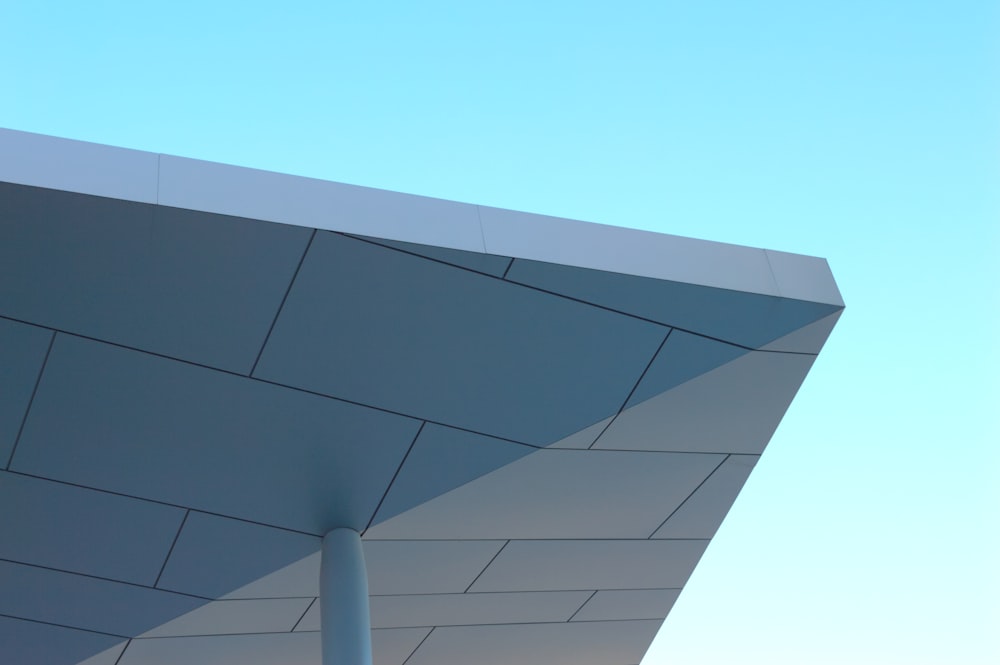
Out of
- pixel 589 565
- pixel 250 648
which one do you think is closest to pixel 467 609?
pixel 589 565

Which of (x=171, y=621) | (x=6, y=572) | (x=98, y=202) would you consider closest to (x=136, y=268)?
(x=98, y=202)

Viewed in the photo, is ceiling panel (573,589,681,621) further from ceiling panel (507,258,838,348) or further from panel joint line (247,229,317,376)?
panel joint line (247,229,317,376)

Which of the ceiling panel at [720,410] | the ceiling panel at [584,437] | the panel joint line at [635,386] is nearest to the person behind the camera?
the panel joint line at [635,386]

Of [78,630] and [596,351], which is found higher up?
[78,630]

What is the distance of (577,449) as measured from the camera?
32.6 ft

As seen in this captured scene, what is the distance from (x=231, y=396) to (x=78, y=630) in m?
4.94

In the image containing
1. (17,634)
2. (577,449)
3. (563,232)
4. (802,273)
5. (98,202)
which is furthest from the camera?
(17,634)

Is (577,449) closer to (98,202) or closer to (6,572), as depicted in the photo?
(98,202)

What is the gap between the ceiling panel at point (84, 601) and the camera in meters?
10.7

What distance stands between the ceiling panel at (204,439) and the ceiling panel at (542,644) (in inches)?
150

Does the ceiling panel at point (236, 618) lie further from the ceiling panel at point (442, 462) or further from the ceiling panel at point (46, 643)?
the ceiling panel at point (442, 462)

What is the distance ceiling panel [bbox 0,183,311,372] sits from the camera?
686 cm

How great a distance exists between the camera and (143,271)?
733cm

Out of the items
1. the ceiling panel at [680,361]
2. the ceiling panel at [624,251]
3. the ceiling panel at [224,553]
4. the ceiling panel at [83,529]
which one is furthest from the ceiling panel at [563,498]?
the ceiling panel at [624,251]
